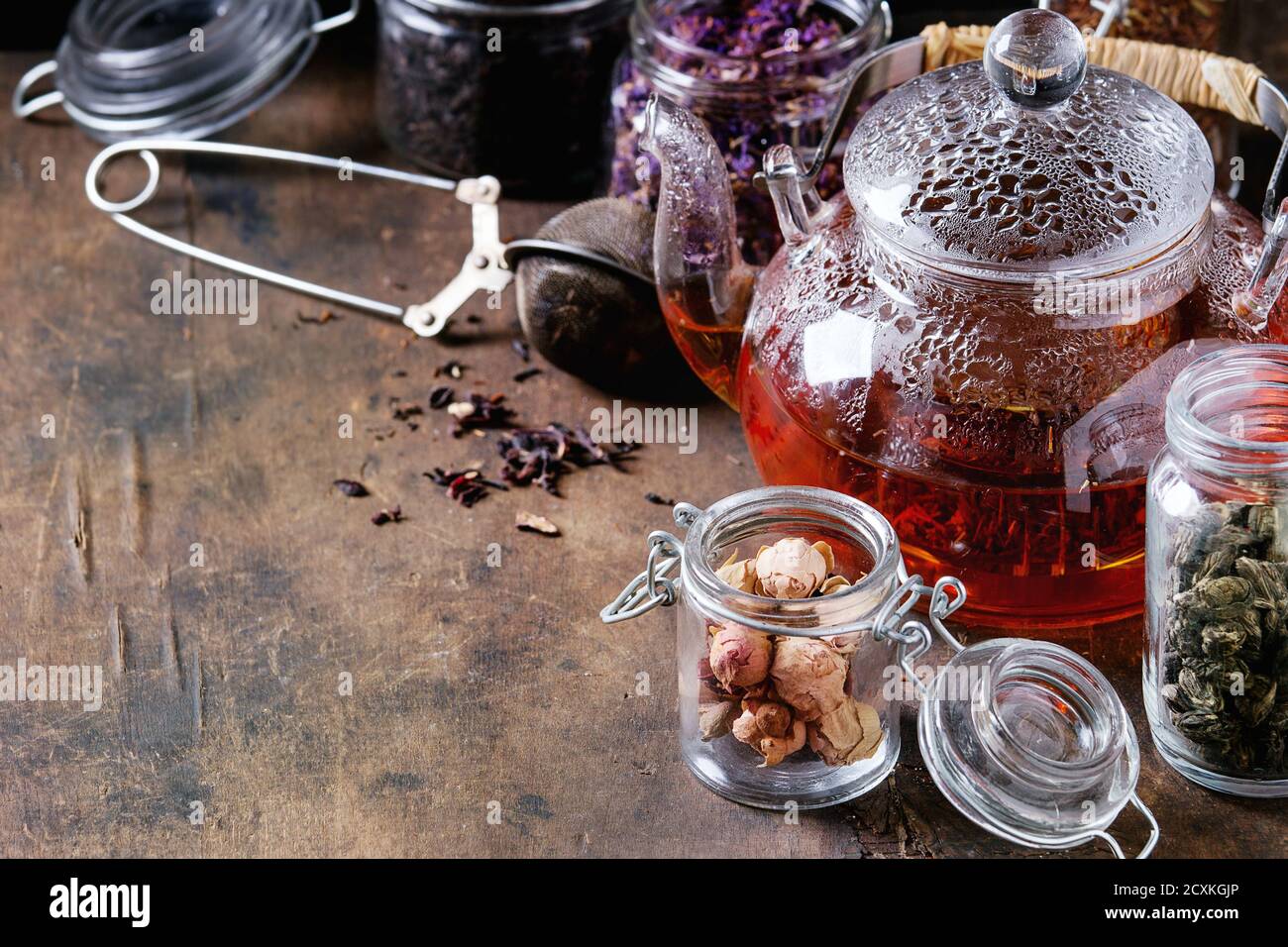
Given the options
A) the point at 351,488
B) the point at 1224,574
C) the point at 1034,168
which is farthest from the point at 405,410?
the point at 1224,574

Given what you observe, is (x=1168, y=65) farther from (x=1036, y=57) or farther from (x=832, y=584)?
(x=832, y=584)

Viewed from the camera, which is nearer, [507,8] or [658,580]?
[658,580]

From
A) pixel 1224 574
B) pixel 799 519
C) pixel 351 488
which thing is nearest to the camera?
pixel 1224 574

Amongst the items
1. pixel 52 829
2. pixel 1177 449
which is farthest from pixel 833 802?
pixel 52 829

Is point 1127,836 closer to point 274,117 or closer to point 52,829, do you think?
point 52,829

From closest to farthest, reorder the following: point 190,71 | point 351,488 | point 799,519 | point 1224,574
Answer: point 1224,574
point 799,519
point 351,488
point 190,71

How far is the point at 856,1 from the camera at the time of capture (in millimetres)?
1485

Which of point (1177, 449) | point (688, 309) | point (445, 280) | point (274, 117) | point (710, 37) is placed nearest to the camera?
point (1177, 449)

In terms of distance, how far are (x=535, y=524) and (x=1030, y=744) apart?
45 centimetres

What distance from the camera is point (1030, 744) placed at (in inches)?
40.0

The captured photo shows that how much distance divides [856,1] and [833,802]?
2.65 ft

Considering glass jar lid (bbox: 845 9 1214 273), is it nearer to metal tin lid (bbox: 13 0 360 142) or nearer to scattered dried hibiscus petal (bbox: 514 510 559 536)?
scattered dried hibiscus petal (bbox: 514 510 559 536)

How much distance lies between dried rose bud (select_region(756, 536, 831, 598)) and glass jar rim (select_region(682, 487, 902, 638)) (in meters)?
0.02

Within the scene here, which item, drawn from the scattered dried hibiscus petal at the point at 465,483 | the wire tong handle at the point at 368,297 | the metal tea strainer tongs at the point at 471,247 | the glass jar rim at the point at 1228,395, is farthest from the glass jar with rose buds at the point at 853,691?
the wire tong handle at the point at 368,297
